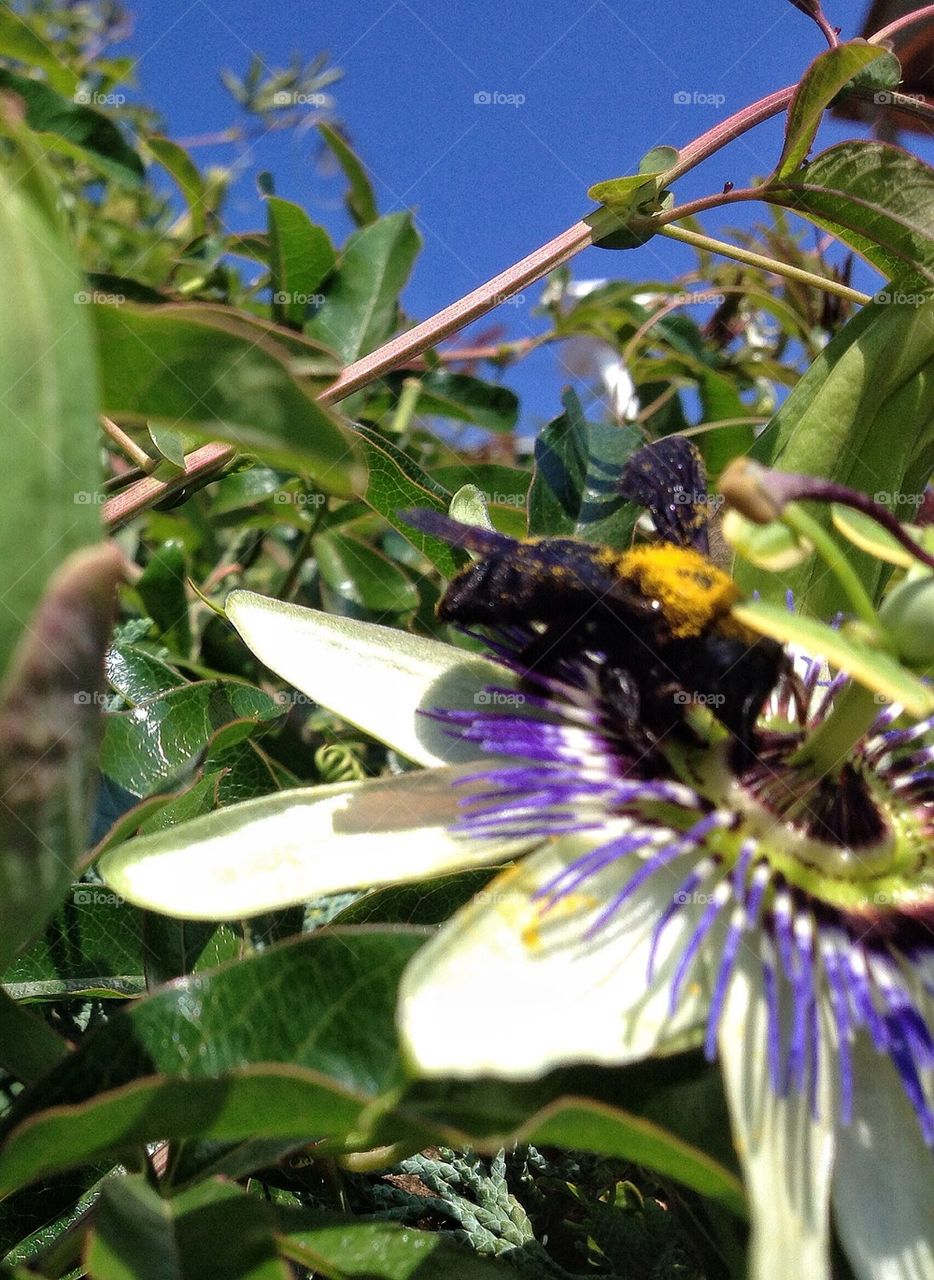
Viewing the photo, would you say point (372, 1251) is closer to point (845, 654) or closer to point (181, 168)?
point (845, 654)

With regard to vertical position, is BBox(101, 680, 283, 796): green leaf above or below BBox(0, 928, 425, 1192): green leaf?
above

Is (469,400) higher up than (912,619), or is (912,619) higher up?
(469,400)

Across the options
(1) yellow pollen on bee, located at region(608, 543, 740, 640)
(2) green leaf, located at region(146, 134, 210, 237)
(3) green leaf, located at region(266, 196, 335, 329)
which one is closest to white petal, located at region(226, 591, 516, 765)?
(1) yellow pollen on bee, located at region(608, 543, 740, 640)

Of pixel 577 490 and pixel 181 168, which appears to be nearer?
pixel 577 490

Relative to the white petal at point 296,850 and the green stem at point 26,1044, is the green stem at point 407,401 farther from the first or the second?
the green stem at point 26,1044

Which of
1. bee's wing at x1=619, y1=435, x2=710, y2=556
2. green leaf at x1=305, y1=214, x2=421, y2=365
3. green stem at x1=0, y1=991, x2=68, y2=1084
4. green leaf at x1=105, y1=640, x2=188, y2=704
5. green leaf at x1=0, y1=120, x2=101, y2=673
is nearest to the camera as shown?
green leaf at x1=0, y1=120, x2=101, y2=673

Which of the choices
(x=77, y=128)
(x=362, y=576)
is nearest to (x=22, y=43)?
(x=77, y=128)

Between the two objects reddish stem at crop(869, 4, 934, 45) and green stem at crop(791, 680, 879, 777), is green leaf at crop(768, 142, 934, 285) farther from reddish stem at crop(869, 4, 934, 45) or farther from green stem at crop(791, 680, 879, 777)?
green stem at crop(791, 680, 879, 777)
